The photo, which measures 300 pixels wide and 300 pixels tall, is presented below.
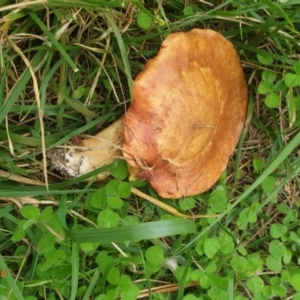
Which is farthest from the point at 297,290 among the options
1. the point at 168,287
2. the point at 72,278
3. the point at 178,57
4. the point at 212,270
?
the point at 178,57

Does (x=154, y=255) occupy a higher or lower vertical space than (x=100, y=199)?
lower

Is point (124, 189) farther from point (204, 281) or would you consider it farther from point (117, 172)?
point (204, 281)

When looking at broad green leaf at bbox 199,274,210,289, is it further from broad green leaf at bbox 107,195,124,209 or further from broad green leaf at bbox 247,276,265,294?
broad green leaf at bbox 107,195,124,209

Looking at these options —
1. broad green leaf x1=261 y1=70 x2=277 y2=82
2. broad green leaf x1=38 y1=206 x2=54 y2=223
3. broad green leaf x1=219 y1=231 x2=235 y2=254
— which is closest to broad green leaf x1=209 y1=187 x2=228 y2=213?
broad green leaf x1=219 y1=231 x2=235 y2=254

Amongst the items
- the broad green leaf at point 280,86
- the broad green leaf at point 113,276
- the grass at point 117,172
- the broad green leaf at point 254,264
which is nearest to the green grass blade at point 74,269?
the grass at point 117,172

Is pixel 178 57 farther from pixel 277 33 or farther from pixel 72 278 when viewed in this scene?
pixel 72 278

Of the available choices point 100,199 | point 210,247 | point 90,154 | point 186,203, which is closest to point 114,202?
point 100,199

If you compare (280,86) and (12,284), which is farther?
(280,86)

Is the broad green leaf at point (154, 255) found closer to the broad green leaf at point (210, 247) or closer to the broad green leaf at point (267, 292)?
the broad green leaf at point (210, 247)
